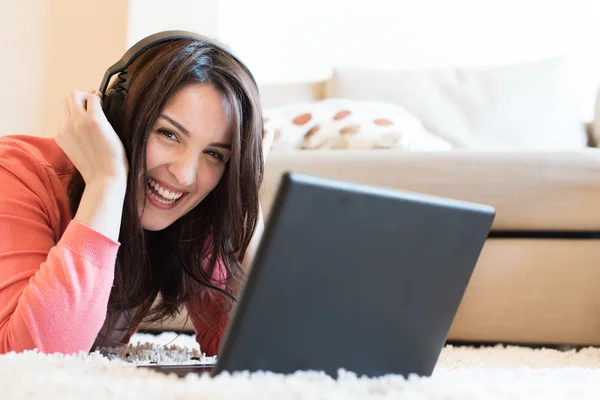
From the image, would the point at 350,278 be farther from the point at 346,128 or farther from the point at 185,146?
the point at 346,128

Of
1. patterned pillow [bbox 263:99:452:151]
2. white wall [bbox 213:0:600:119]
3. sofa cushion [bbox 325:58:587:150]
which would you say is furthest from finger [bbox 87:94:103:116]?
white wall [bbox 213:0:600:119]

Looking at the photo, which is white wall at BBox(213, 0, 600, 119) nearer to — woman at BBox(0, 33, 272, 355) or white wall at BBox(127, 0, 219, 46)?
white wall at BBox(127, 0, 219, 46)

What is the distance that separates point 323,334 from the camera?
528 millimetres

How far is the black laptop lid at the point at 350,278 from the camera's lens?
472 mm

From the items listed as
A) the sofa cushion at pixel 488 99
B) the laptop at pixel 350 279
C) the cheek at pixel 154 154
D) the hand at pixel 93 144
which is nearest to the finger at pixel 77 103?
the hand at pixel 93 144

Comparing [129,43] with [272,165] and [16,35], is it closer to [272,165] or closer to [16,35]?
[16,35]

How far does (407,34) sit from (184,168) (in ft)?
6.83

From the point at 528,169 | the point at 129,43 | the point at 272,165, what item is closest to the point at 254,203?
the point at 272,165

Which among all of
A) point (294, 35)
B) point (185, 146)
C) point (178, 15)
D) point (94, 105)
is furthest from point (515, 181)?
point (178, 15)

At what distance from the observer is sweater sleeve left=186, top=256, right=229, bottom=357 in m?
1.21

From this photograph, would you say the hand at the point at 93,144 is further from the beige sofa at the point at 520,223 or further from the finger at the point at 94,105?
the beige sofa at the point at 520,223

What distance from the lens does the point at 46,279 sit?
2.61 ft

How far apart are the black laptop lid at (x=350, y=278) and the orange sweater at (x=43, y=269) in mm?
387

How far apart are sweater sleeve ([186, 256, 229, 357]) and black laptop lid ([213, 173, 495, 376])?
647 millimetres
